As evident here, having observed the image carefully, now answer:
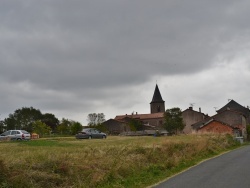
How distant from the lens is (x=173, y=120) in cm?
9206

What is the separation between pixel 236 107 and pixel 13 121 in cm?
7031

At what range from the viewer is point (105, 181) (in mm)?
13875

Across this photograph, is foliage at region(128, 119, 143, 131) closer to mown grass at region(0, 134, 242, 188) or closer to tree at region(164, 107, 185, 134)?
tree at region(164, 107, 185, 134)

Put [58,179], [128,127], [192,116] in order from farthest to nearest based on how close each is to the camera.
→ [128,127]
[192,116]
[58,179]

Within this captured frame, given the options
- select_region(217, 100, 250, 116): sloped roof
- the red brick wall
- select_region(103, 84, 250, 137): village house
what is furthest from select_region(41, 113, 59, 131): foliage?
the red brick wall

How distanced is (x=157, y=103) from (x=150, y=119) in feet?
35.6

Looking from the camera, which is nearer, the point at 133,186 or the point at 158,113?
the point at 133,186

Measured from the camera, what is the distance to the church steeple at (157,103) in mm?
153625

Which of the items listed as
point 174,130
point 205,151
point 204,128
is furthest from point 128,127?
point 205,151

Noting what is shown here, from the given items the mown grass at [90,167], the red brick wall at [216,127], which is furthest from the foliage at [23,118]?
the mown grass at [90,167]

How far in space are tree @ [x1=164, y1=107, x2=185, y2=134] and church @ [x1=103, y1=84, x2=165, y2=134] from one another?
94.1 feet

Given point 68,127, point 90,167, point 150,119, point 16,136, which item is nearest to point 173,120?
point 68,127

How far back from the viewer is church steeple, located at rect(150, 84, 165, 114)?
504ft

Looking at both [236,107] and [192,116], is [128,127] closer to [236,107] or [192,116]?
[192,116]
